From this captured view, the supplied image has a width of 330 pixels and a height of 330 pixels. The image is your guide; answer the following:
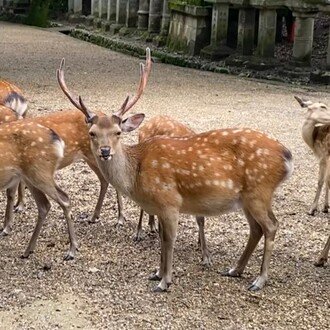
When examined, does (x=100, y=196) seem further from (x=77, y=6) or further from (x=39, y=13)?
(x=39, y=13)

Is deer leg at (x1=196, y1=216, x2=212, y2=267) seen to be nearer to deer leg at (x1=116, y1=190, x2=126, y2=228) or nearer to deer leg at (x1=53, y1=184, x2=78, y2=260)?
deer leg at (x1=53, y1=184, x2=78, y2=260)

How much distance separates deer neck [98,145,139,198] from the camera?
4898mm

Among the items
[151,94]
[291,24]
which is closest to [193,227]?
[151,94]

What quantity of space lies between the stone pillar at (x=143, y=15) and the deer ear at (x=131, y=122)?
16037mm

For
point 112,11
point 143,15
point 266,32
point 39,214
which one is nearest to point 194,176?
point 39,214

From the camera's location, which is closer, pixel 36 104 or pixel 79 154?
pixel 79 154

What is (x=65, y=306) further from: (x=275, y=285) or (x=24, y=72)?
(x=24, y=72)

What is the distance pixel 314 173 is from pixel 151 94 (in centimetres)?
528

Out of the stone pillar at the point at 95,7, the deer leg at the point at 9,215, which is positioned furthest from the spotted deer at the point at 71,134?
the stone pillar at the point at 95,7

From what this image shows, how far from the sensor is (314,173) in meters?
7.85

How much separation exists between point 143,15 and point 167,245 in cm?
1656

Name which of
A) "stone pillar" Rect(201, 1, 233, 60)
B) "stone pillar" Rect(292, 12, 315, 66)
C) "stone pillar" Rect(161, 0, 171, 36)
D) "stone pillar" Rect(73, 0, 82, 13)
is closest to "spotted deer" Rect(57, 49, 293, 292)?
"stone pillar" Rect(292, 12, 315, 66)

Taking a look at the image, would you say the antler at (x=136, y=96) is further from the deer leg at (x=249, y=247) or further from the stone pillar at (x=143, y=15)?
the stone pillar at (x=143, y=15)

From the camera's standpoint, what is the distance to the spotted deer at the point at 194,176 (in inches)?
190
